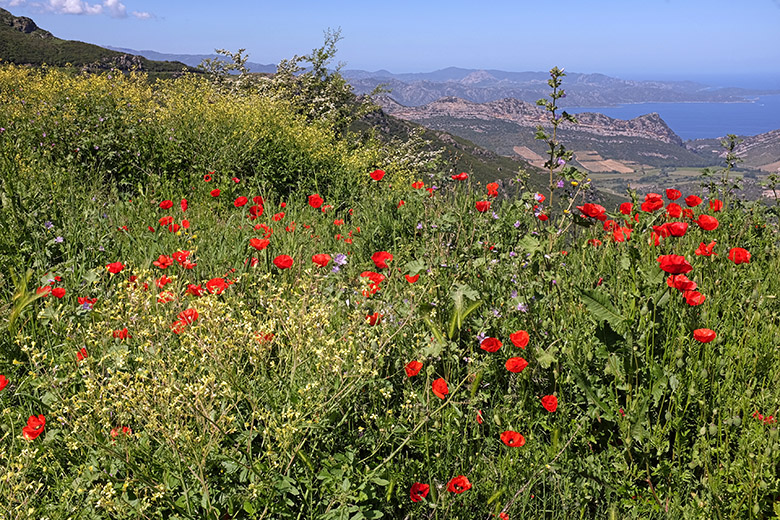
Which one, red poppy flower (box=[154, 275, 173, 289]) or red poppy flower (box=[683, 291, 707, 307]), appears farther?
red poppy flower (box=[154, 275, 173, 289])

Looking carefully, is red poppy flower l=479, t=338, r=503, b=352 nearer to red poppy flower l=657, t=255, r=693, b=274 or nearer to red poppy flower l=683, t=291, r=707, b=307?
red poppy flower l=657, t=255, r=693, b=274

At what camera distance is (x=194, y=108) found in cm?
1021

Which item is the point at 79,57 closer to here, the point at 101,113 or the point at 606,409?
the point at 101,113

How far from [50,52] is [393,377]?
102 m

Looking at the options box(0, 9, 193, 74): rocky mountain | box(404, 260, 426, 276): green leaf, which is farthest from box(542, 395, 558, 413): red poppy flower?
box(0, 9, 193, 74): rocky mountain

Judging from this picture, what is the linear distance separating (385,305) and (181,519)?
1334mm

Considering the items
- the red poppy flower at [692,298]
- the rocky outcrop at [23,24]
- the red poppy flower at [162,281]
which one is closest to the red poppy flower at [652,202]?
the red poppy flower at [692,298]

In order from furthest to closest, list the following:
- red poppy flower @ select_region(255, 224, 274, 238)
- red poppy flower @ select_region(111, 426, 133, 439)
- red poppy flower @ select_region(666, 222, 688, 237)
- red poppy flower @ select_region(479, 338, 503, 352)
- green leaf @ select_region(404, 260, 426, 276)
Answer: red poppy flower @ select_region(255, 224, 274, 238)
green leaf @ select_region(404, 260, 426, 276)
red poppy flower @ select_region(666, 222, 688, 237)
red poppy flower @ select_region(479, 338, 503, 352)
red poppy flower @ select_region(111, 426, 133, 439)

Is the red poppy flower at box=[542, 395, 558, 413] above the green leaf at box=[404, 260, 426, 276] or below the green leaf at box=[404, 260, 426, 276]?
below

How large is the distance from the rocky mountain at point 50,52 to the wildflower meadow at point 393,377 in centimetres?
8550

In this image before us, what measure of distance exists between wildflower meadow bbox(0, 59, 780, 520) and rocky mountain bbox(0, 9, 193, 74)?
85500 millimetres

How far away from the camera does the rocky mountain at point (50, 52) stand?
78.7m

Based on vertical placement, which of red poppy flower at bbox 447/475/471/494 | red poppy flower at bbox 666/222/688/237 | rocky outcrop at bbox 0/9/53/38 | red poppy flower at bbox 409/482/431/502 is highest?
rocky outcrop at bbox 0/9/53/38

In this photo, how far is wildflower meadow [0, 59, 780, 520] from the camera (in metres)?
1.68
